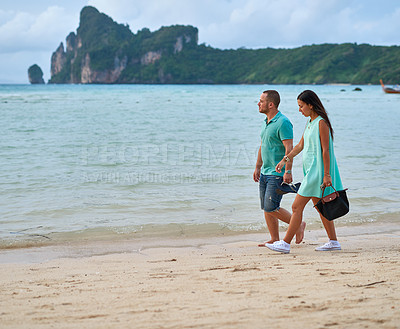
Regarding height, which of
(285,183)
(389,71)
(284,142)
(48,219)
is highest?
(389,71)

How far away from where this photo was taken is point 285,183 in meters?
4.63

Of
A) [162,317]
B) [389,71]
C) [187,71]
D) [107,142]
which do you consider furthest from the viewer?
[187,71]

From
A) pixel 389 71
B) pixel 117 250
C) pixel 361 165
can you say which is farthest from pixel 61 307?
pixel 389 71

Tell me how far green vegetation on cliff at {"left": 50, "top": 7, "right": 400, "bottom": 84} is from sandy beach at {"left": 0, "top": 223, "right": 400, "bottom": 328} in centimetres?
11093

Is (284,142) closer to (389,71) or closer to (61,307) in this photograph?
(61,307)

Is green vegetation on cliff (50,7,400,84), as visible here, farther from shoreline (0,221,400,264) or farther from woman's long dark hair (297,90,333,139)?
woman's long dark hair (297,90,333,139)

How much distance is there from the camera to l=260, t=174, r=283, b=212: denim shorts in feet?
15.4

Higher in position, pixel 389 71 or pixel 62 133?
pixel 389 71

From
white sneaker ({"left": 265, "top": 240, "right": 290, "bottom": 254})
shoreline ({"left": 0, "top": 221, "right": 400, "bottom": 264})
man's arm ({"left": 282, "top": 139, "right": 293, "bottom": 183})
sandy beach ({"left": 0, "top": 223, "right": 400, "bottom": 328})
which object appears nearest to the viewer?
sandy beach ({"left": 0, "top": 223, "right": 400, "bottom": 328})

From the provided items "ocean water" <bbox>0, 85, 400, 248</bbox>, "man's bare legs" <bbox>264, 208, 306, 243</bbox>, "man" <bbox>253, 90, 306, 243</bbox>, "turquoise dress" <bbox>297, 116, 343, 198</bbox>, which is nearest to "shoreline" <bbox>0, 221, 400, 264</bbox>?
"ocean water" <bbox>0, 85, 400, 248</bbox>

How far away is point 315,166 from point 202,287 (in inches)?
65.6

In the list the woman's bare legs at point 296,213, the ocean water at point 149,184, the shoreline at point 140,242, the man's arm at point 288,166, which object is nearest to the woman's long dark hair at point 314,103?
the man's arm at point 288,166

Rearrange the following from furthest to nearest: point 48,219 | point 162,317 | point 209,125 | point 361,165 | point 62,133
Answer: point 209,125, point 62,133, point 361,165, point 48,219, point 162,317

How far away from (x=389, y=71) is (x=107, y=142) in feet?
354
